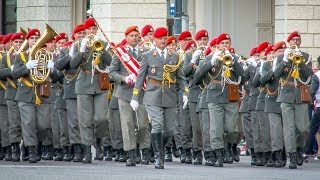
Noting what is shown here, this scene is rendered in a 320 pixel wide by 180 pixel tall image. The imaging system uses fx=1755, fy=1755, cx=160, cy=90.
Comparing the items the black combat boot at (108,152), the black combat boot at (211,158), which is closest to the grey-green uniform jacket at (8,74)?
the black combat boot at (108,152)

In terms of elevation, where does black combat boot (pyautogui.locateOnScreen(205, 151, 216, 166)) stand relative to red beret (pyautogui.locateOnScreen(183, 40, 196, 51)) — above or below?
below

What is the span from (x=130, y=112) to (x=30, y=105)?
1560mm

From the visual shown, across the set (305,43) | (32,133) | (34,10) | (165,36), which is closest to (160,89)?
(165,36)

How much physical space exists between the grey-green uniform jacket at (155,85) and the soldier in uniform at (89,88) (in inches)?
53.1

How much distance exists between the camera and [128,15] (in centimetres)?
3662

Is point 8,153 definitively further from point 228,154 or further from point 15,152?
point 228,154

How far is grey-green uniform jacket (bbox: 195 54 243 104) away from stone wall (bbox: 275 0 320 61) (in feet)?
31.9

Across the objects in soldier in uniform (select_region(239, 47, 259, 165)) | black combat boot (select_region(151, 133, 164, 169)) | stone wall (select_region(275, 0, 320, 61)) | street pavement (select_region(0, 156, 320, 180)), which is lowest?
street pavement (select_region(0, 156, 320, 180))

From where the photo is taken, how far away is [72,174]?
23422 mm

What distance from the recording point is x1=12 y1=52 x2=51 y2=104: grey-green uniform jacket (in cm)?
2583

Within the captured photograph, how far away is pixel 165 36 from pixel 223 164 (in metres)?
2.61

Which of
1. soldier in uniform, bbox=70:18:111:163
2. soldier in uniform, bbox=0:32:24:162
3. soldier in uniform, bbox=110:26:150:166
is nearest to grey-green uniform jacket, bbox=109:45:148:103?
soldier in uniform, bbox=110:26:150:166

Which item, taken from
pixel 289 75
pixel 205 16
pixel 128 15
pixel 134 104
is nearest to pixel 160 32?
pixel 134 104

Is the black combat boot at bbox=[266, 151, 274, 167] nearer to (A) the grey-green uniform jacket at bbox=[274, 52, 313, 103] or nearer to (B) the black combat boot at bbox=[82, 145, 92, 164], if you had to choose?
(A) the grey-green uniform jacket at bbox=[274, 52, 313, 103]
